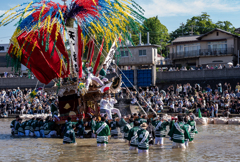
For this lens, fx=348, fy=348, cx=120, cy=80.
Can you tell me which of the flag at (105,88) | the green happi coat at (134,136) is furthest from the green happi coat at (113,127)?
the green happi coat at (134,136)

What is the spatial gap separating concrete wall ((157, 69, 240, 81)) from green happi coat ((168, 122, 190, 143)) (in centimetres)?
2204

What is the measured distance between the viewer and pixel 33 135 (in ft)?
65.0

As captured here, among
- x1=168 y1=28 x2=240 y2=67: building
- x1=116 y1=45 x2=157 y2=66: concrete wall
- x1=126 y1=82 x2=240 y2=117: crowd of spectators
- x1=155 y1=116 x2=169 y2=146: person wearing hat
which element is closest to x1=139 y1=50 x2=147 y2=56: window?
x1=116 y1=45 x2=157 y2=66: concrete wall

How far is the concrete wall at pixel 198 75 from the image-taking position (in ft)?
114

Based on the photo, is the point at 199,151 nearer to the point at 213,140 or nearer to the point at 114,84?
the point at 213,140

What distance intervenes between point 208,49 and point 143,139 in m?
35.3

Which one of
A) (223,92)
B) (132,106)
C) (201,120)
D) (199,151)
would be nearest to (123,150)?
(199,151)

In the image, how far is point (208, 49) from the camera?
1791 inches

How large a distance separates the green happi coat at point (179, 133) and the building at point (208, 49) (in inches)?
1256

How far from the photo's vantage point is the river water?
12547 millimetres

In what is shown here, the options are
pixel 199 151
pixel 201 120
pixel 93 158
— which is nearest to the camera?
pixel 93 158

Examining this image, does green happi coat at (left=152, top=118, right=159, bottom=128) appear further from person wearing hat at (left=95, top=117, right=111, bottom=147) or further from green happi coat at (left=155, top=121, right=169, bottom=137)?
person wearing hat at (left=95, top=117, right=111, bottom=147)

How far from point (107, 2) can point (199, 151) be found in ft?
28.3

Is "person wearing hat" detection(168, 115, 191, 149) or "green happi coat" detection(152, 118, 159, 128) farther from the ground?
"green happi coat" detection(152, 118, 159, 128)
